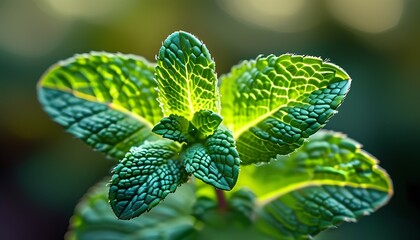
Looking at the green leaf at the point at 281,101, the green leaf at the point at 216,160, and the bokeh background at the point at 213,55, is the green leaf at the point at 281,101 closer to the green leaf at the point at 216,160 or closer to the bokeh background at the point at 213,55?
the green leaf at the point at 216,160

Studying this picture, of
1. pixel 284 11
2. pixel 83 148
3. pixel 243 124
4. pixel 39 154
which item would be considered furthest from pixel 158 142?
pixel 284 11

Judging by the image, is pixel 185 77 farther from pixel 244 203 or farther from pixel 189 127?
Result: pixel 244 203

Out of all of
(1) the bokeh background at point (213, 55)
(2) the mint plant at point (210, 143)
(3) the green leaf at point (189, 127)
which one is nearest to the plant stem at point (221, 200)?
(2) the mint plant at point (210, 143)

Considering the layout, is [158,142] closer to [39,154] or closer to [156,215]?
[156,215]

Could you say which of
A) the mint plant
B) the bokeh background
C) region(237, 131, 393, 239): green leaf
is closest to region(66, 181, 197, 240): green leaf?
the mint plant

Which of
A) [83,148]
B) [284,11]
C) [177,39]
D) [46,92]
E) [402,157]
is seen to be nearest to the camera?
Result: [177,39]

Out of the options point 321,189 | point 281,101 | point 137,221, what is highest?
point 281,101

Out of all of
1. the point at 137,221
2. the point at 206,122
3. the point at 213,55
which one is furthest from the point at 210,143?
the point at 213,55
